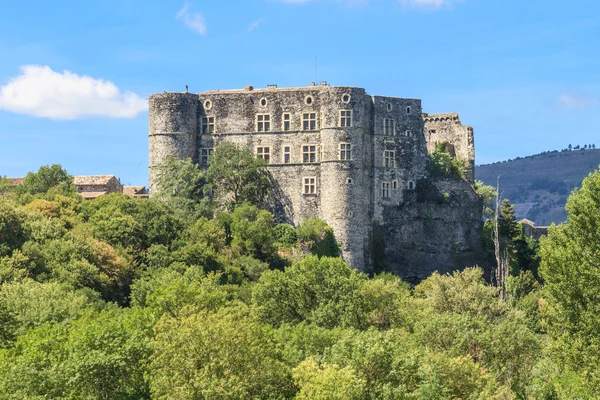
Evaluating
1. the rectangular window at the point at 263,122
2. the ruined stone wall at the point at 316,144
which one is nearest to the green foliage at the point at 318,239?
the ruined stone wall at the point at 316,144

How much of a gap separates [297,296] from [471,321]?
425 inches

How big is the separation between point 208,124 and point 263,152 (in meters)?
5.59

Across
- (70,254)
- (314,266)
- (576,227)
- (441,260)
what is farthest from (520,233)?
(576,227)

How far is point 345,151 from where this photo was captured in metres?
89.8

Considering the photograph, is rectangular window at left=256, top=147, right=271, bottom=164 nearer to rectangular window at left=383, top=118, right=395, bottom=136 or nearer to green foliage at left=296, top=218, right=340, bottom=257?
green foliage at left=296, top=218, right=340, bottom=257

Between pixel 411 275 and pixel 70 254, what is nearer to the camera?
pixel 70 254

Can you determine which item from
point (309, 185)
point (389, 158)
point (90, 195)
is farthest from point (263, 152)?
point (90, 195)

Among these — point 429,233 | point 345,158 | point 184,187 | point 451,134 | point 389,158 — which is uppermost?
point 451,134

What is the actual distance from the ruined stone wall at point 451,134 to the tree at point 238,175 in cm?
2266

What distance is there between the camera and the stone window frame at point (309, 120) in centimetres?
9169

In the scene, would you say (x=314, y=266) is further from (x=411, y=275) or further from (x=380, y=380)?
(x=411, y=275)

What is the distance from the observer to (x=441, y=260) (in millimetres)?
94938

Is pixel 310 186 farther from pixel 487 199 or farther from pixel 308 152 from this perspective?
pixel 487 199

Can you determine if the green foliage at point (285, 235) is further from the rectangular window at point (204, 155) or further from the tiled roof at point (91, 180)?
the tiled roof at point (91, 180)
